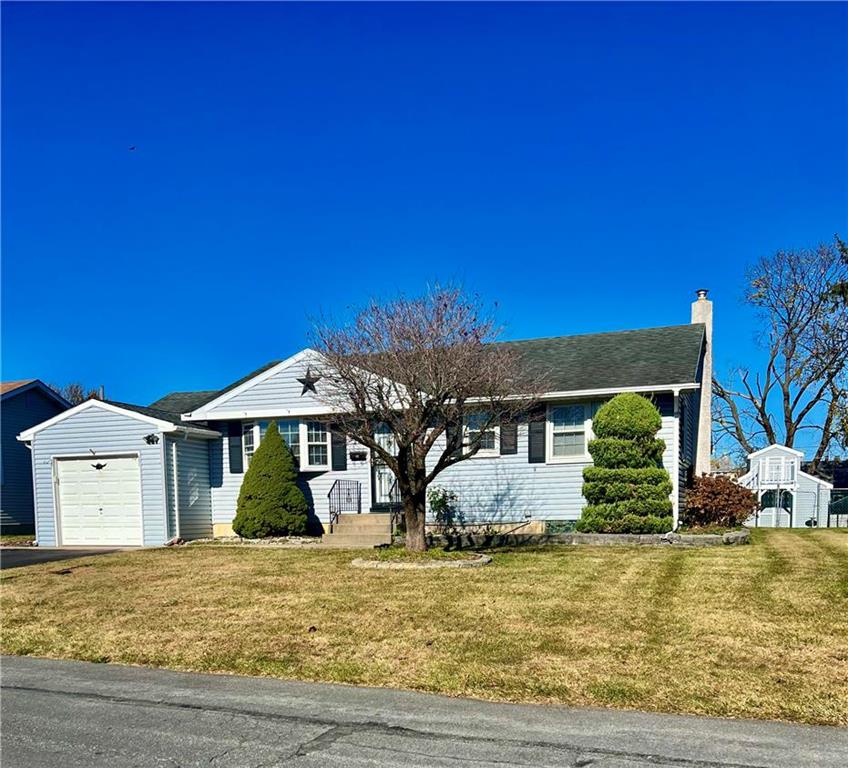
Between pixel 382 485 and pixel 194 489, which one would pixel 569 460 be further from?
pixel 194 489

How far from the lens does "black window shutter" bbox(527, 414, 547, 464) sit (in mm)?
15555

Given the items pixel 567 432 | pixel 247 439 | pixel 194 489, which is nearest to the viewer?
pixel 567 432

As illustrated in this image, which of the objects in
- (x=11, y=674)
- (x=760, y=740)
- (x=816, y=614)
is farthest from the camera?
(x=816, y=614)

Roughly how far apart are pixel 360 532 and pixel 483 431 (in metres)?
5.24

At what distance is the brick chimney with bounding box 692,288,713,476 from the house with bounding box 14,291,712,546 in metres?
0.74

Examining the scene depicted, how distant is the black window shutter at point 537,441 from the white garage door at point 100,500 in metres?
10.0

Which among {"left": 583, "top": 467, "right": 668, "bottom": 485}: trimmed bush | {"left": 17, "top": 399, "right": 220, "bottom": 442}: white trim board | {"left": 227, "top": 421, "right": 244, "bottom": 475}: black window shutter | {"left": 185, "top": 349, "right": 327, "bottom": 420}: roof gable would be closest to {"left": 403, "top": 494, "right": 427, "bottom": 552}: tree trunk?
{"left": 583, "top": 467, "right": 668, "bottom": 485}: trimmed bush

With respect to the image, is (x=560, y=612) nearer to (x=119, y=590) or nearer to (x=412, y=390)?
(x=412, y=390)

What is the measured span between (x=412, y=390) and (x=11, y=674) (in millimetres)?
6768

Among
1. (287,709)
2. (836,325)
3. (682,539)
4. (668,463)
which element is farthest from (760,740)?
(836,325)

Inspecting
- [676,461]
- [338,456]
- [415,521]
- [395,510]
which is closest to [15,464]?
[338,456]

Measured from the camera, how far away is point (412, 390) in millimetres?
11094

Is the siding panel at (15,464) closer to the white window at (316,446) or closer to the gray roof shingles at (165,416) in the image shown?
the gray roof shingles at (165,416)

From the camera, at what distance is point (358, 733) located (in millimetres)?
4281
